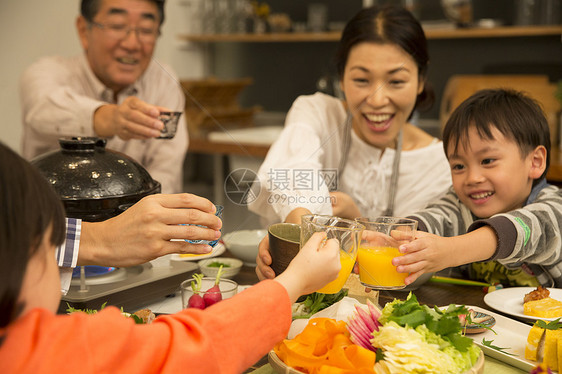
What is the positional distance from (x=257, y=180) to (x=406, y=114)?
70cm

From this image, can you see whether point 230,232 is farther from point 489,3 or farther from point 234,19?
point 234,19

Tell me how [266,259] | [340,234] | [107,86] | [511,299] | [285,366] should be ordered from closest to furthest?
1. [285,366]
2. [340,234]
3. [266,259]
4. [511,299]
5. [107,86]

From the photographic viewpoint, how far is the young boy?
139 cm

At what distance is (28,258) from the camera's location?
0.69 metres

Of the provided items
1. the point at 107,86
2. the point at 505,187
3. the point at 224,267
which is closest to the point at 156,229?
the point at 224,267

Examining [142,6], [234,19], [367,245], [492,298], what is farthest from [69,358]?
[234,19]

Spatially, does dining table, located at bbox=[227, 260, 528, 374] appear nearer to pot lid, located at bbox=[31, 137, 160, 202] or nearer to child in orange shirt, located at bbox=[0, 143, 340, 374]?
pot lid, located at bbox=[31, 137, 160, 202]

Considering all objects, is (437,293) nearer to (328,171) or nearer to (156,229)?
(328,171)

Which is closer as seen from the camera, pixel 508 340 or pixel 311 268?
pixel 311 268

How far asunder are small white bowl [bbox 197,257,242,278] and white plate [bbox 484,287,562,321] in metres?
0.59

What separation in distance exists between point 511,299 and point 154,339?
0.88 meters

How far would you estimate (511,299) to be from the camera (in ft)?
4.30

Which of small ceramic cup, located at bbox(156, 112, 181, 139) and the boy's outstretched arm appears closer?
the boy's outstretched arm

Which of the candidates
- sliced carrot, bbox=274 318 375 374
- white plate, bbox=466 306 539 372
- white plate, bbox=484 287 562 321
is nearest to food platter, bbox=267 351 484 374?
sliced carrot, bbox=274 318 375 374
